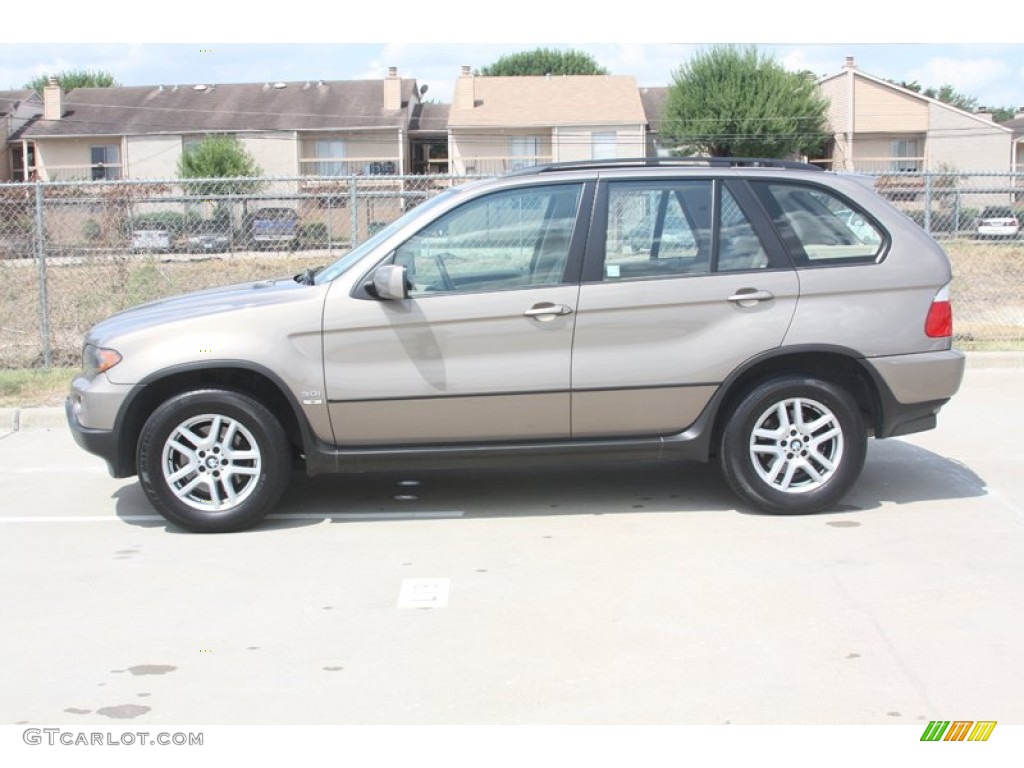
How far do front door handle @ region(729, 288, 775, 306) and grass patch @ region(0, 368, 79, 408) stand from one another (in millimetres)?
6237

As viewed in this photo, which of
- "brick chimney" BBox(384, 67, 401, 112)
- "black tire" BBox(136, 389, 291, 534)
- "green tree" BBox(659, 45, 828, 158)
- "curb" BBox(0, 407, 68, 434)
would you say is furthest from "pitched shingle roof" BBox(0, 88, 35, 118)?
"black tire" BBox(136, 389, 291, 534)

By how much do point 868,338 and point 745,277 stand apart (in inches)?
29.8

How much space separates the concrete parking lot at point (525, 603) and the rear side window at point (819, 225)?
148 cm

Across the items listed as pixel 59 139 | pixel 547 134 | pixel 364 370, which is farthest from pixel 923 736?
pixel 59 139

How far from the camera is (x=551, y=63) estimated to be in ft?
241

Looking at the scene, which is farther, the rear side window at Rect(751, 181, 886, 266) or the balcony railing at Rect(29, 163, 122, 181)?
the balcony railing at Rect(29, 163, 122, 181)

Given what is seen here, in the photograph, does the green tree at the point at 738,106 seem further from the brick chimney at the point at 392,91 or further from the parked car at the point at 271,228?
the parked car at the point at 271,228

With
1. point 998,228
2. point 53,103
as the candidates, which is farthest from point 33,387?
point 53,103

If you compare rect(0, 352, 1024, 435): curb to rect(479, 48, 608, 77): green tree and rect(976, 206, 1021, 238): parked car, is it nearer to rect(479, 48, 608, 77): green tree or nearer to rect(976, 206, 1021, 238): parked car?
rect(976, 206, 1021, 238): parked car

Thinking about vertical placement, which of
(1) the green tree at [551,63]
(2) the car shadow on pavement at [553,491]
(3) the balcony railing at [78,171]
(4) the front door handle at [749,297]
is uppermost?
(1) the green tree at [551,63]

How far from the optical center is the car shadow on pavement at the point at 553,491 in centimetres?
687

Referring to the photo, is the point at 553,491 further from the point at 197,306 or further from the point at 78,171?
the point at 78,171

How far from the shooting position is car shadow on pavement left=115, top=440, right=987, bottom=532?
6867 millimetres

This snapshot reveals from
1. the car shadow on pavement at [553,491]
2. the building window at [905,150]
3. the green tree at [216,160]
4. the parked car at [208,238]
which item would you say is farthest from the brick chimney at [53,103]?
the car shadow on pavement at [553,491]
